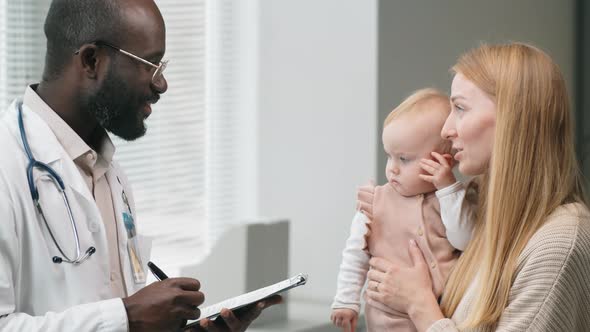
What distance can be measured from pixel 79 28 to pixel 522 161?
0.95 meters

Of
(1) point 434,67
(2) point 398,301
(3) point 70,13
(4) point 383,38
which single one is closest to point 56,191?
(3) point 70,13

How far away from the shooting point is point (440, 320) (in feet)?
5.97

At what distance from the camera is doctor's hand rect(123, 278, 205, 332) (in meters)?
1.65

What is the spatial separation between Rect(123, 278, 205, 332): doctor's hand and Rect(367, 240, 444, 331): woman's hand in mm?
496

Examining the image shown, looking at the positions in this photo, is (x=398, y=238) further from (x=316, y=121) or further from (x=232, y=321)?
(x=316, y=121)

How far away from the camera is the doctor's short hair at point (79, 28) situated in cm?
180

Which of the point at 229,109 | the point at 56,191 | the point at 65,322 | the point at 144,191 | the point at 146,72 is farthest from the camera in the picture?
the point at 229,109

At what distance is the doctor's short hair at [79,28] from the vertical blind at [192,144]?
150cm

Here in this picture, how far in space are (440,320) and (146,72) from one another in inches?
31.7

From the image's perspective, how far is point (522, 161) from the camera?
70.2 inches

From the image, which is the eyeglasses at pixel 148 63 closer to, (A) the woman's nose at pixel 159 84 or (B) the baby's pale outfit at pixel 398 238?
(A) the woman's nose at pixel 159 84

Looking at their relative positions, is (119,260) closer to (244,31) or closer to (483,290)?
(483,290)

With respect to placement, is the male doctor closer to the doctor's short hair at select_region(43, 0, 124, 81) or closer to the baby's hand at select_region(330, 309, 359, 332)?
the doctor's short hair at select_region(43, 0, 124, 81)

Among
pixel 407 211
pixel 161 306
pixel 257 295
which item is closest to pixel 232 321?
pixel 257 295
